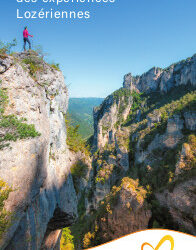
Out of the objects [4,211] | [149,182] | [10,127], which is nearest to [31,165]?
[10,127]

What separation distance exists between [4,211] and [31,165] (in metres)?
2.03

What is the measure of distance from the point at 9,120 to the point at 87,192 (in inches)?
1763

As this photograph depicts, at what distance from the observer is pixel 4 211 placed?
4.79 m

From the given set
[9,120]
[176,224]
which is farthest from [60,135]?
[176,224]

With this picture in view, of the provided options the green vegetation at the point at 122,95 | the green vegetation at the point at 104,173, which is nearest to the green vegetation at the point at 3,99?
the green vegetation at the point at 104,173

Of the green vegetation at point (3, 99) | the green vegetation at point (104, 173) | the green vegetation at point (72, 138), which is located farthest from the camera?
the green vegetation at point (104, 173)

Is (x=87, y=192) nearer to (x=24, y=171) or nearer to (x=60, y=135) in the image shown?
(x=60, y=135)

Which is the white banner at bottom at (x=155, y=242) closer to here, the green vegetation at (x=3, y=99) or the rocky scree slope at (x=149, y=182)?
the green vegetation at (x=3, y=99)

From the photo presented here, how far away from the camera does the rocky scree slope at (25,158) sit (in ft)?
17.1

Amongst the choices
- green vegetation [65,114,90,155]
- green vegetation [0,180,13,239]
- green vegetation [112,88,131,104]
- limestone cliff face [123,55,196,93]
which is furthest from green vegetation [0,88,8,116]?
green vegetation [112,88,131,104]

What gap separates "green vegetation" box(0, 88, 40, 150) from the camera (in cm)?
578

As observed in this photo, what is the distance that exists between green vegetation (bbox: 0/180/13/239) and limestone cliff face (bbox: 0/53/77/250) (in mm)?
172

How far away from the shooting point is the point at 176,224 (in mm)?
16281

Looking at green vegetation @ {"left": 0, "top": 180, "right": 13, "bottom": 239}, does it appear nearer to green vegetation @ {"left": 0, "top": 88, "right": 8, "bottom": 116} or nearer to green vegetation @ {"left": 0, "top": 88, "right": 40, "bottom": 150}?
green vegetation @ {"left": 0, "top": 88, "right": 40, "bottom": 150}
